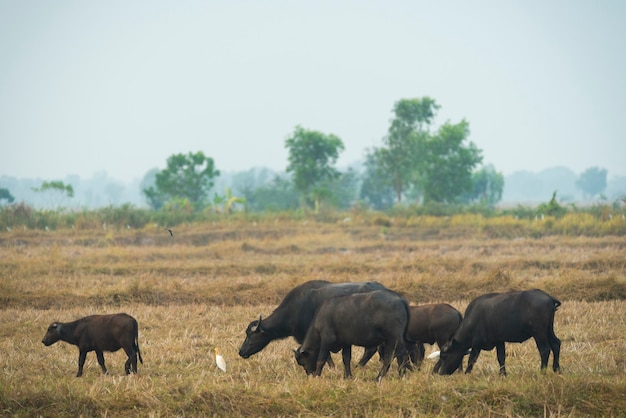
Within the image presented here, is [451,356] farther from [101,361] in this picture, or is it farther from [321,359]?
[101,361]

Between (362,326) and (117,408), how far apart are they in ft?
8.39

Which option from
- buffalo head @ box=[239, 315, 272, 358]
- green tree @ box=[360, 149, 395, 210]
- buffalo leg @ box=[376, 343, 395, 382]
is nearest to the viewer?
buffalo leg @ box=[376, 343, 395, 382]

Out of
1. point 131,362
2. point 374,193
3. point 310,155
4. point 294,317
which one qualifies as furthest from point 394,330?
point 374,193

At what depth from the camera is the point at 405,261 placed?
61.1ft

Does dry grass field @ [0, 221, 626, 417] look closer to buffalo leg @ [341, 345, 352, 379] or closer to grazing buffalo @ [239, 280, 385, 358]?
buffalo leg @ [341, 345, 352, 379]

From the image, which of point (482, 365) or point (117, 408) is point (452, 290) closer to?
point (482, 365)

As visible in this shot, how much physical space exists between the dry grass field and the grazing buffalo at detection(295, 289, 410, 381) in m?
0.24

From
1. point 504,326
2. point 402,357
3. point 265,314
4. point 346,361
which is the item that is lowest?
point 265,314

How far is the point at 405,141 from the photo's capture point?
59688 mm

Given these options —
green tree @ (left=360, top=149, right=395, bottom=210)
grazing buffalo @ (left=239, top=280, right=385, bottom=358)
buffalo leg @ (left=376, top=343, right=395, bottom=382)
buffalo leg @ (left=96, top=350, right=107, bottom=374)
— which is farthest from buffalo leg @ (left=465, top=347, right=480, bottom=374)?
green tree @ (left=360, top=149, right=395, bottom=210)

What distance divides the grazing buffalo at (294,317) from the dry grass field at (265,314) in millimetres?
275

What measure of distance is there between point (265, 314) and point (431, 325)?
14.2ft

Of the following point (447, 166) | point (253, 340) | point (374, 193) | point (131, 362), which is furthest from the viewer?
point (374, 193)

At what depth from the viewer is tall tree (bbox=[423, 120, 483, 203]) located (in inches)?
2126
